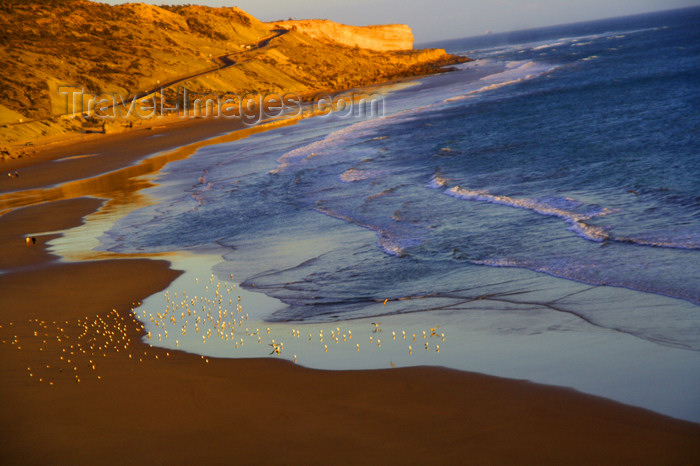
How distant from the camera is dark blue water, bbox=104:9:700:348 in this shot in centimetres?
1262

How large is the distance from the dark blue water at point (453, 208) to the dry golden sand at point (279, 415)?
2.77 meters

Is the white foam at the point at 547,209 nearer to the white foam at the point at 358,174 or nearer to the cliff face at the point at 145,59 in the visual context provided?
the white foam at the point at 358,174

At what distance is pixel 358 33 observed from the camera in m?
138

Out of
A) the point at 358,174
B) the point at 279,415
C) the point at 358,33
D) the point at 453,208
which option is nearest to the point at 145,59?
the point at 358,174

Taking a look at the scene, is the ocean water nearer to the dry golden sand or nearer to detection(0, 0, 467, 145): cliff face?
the dry golden sand

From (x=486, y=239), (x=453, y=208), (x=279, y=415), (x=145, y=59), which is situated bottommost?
(x=279, y=415)

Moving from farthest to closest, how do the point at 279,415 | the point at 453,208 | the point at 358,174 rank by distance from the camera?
1. the point at 358,174
2. the point at 453,208
3. the point at 279,415

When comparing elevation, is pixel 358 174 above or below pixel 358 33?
below

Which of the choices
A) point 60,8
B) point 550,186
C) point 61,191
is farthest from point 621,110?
point 60,8

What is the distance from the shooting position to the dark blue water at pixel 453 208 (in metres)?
12.6

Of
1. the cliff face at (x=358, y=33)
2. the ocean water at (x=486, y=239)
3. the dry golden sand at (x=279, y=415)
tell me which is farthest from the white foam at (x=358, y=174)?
the cliff face at (x=358, y=33)

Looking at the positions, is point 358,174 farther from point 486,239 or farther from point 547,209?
point 486,239

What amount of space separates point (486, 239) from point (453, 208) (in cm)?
375

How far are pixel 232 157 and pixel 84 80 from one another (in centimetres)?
3567
